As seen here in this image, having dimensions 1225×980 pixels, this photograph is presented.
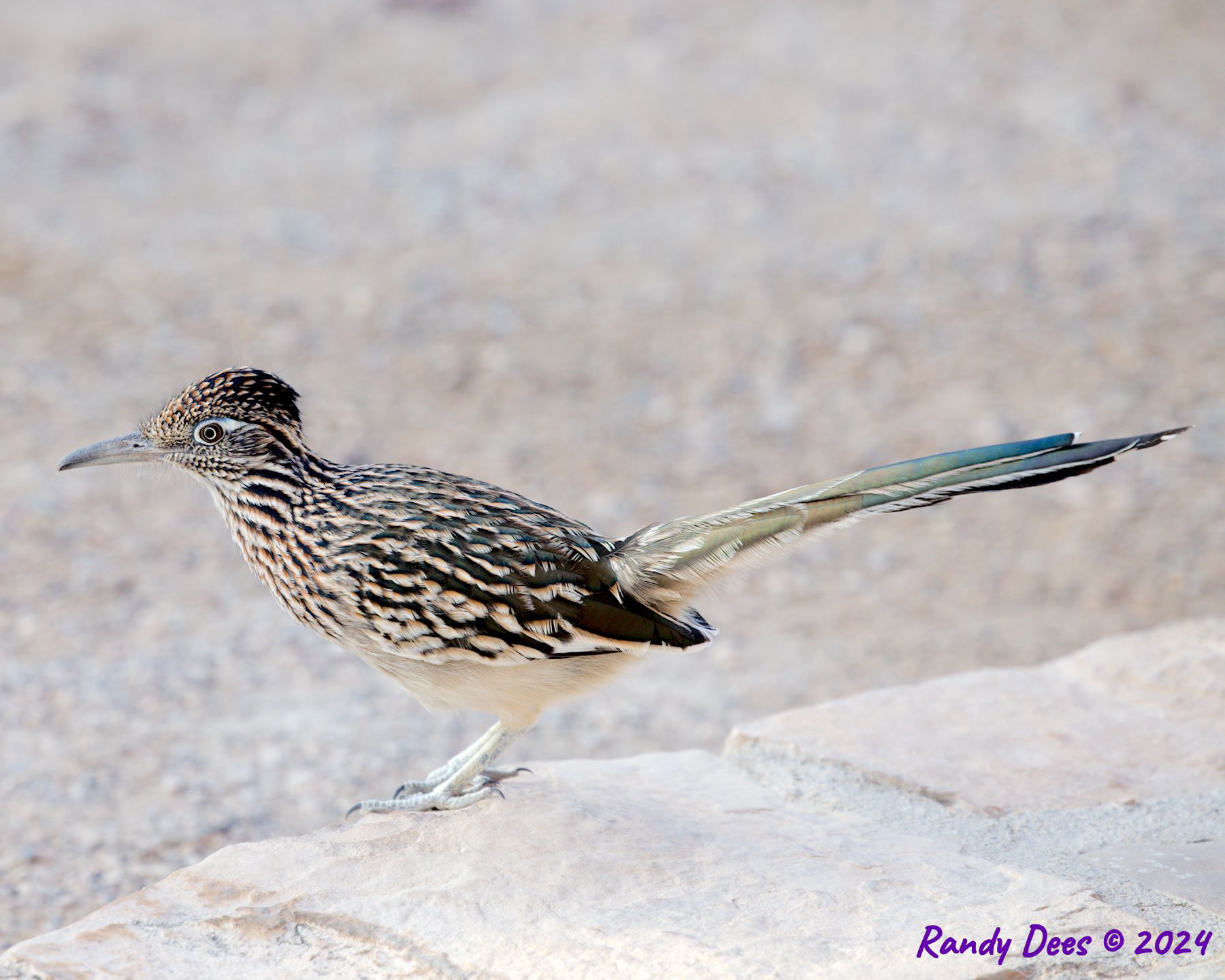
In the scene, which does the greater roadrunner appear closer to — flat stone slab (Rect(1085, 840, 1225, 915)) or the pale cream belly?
the pale cream belly

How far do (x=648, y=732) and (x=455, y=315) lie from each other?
15.5 feet

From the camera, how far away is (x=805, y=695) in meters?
6.63

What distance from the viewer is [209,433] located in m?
4.08

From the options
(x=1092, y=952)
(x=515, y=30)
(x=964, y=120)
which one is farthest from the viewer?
(x=515, y=30)

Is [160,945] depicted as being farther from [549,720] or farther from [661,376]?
[661,376]

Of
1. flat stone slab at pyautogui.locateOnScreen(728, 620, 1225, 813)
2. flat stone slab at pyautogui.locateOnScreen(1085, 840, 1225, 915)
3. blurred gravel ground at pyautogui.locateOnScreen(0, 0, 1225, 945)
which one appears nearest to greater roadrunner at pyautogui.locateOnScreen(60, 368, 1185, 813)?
flat stone slab at pyautogui.locateOnScreen(728, 620, 1225, 813)

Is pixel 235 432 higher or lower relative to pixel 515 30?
lower

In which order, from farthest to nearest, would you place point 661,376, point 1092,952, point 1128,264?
point 1128,264 → point 661,376 → point 1092,952

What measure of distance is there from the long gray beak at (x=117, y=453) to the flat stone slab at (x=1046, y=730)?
1.95 metres

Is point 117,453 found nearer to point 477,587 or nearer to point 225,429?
point 225,429

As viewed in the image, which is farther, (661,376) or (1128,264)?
(1128,264)

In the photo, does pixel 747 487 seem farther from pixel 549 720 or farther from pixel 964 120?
pixel 964 120

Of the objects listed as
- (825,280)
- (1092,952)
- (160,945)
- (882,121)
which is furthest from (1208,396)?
(160,945)

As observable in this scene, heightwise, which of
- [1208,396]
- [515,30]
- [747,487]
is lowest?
[747,487]
